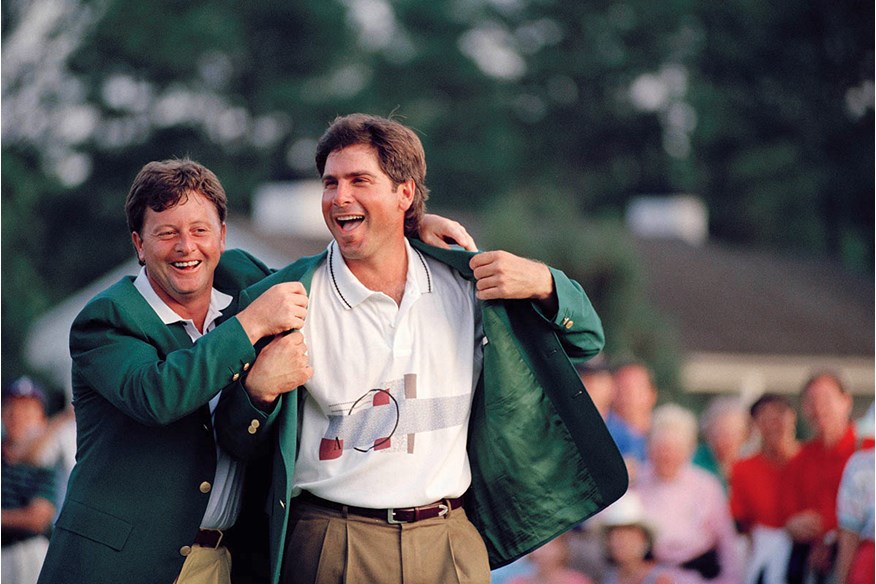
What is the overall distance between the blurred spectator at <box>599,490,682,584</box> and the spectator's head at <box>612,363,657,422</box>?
107 centimetres

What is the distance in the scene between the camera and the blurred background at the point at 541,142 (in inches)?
992

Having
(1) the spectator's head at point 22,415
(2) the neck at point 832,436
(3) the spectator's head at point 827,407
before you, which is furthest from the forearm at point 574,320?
(1) the spectator's head at point 22,415

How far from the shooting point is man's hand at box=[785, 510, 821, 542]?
7.80 metres

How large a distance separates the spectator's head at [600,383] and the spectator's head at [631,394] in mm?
49

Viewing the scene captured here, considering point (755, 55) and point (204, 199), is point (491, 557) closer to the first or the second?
point (204, 199)

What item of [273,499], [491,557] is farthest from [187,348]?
[491,557]

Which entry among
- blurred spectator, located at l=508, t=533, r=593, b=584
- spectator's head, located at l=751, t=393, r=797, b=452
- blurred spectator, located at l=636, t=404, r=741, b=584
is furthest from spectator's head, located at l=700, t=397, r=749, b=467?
blurred spectator, located at l=508, t=533, r=593, b=584

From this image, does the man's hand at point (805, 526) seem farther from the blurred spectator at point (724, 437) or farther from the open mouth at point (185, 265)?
the open mouth at point (185, 265)

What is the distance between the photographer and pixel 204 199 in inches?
165

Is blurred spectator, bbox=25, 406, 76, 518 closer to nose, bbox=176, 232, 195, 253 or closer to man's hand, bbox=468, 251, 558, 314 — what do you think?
nose, bbox=176, 232, 195, 253

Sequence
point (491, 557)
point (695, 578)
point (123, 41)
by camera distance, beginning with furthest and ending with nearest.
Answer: point (123, 41)
point (695, 578)
point (491, 557)

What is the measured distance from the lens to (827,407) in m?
7.80

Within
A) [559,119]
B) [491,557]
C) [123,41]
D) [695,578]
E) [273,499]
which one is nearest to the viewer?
[273,499]

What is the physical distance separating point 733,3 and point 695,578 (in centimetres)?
3128
